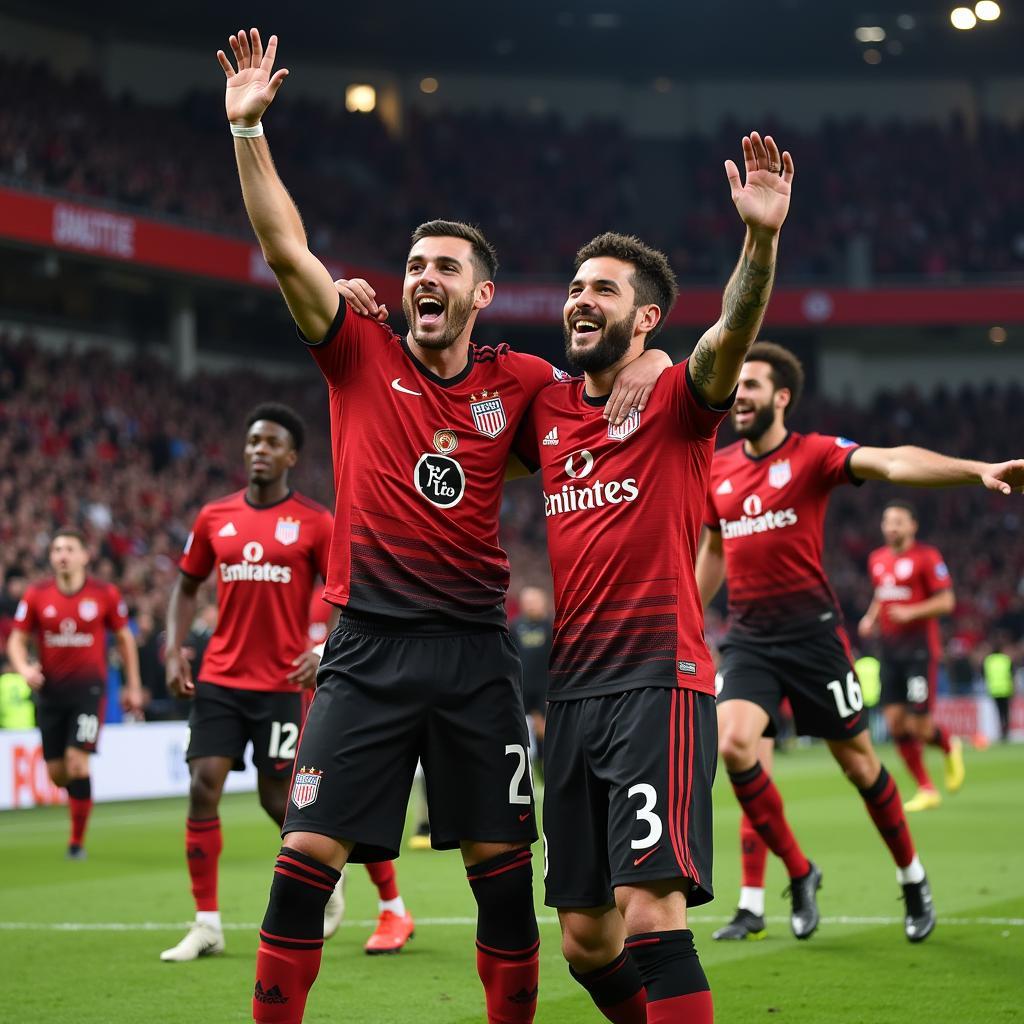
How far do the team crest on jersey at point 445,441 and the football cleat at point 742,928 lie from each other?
12.6 feet

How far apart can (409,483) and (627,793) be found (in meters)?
1.13

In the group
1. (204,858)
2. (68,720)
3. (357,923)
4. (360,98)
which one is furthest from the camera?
(360,98)

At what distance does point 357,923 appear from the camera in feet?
29.8

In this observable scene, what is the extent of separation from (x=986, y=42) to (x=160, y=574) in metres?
28.7

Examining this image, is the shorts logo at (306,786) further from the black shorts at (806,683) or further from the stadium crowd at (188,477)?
the stadium crowd at (188,477)

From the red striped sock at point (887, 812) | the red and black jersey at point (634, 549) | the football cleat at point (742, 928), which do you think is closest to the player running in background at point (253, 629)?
the football cleat at point (742, 928)

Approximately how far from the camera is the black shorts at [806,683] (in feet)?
26.5

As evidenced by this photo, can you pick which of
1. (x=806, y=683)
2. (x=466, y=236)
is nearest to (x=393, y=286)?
(x=806, y=683)

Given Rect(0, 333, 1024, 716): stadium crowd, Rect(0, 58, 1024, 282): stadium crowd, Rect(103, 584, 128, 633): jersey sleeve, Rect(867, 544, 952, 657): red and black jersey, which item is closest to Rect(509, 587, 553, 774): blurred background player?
Rect(0, 333, 1024, 716): stadium crowd

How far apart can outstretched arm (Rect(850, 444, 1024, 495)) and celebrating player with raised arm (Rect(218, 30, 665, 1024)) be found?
97 cm

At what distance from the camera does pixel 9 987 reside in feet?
23.6

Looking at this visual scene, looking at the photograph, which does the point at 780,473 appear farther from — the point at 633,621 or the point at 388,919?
the point at 633,621

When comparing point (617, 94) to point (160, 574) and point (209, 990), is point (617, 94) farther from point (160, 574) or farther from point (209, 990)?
point (209, 990)

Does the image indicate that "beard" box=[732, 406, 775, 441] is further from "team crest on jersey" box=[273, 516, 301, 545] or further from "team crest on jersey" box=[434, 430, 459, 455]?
"team crest on jersey" box=[434, 430, 459, 455]
